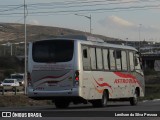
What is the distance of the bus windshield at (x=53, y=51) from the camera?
83.6 ft

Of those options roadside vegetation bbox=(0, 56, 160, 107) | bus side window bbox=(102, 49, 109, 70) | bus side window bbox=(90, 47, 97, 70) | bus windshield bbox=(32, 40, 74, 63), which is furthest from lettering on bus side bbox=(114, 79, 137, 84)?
roadside vegetation bbox=(0, 56, 160, 107)

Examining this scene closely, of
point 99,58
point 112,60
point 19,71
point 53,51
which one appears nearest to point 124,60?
point 112,60

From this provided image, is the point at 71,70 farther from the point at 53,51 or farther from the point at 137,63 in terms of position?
the point at 137,63

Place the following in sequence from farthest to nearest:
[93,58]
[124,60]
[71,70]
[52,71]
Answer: [124,60] < [93,58] < [52,71] < [71,70]

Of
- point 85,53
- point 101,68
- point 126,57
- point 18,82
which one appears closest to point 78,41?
point 85,53

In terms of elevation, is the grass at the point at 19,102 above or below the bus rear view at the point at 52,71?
below

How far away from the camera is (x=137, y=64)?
3219 centimetres

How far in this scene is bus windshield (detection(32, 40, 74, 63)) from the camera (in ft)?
83.6

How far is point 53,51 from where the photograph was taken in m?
25.7

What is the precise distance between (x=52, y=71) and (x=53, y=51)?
97 centimetres

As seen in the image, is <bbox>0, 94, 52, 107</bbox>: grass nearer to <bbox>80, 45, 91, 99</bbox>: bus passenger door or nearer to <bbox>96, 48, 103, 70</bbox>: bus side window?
<bbox>96, 48, 103, 70</bbox>: bus side window

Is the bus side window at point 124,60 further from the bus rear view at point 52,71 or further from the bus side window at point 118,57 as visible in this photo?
the bus rear view at point 52,71

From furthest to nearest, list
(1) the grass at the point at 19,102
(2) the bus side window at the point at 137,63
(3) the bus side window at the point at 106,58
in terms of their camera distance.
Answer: (1) the grass at the point at 19,102 → (2) the bus side window at the point at 137,63 → (3) the bus side window at the point at 106,58

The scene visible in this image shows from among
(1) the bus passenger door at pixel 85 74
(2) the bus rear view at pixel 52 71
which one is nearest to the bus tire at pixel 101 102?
(1) the bus passenger door at pixel 85 74
